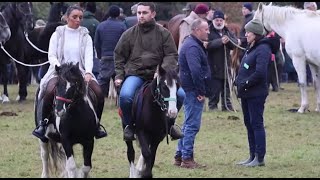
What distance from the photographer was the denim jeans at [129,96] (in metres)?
9.12

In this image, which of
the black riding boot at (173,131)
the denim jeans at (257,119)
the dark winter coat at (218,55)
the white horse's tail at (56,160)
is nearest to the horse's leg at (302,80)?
the dark winter coat at (218,55)

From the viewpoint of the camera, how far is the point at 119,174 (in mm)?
9867

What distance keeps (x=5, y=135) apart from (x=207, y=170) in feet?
15.2

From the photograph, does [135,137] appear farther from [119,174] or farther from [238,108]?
[238,108]

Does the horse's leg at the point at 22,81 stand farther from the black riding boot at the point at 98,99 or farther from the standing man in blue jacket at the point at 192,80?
the black riding boot at the point at 98,99

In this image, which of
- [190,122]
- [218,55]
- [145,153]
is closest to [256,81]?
[190,122]

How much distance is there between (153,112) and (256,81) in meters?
1.94

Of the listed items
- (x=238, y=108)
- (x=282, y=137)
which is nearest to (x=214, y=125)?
(x=282, y=137)

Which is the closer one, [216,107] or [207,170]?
[207,170]

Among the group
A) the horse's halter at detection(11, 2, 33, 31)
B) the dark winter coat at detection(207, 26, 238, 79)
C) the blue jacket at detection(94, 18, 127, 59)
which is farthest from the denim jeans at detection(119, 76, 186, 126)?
the horse's halter at detection(11, 2, 33, 31)

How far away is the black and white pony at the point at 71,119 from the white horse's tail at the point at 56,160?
42 millimetres

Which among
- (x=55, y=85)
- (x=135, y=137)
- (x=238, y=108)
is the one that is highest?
(x=55, y=85)

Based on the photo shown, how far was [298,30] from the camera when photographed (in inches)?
655

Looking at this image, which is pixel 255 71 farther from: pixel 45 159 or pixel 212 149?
pixel 45 159
